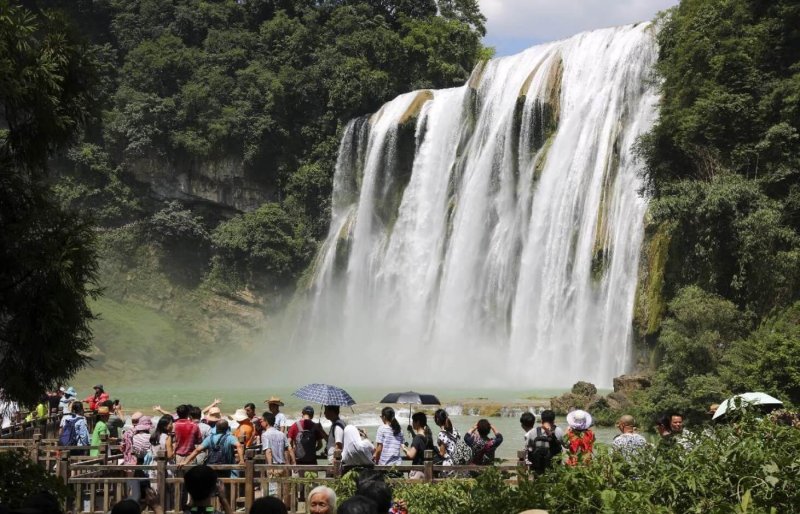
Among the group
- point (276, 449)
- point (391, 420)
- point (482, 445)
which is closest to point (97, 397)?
point (276, 449)

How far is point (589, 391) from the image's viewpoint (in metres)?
27.9

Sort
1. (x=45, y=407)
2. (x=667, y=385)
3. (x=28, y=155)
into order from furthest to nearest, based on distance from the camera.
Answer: (x=667, y=385) → (x=45, y=407) → (x=28, y=155)

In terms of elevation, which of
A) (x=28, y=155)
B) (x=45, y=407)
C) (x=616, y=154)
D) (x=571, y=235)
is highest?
(x=616, y=154)

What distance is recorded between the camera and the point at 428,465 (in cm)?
1120

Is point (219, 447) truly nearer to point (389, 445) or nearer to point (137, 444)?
point (137, 444)

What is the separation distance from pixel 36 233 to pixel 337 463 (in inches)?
157

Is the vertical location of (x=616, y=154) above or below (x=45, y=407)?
above

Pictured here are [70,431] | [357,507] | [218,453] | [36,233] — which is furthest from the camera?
[70,431]

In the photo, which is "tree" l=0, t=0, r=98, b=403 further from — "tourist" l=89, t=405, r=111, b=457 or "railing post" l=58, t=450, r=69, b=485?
"tourist" l=89, t=405, r=111, b=457

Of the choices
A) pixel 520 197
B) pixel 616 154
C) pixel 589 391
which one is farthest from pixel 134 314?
pixel 589 391

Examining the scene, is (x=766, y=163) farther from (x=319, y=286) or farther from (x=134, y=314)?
(x=134, y=314)

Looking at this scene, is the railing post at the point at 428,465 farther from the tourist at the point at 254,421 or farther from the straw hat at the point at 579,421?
the tourist at the point at 254,421

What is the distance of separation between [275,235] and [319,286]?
16.8ft

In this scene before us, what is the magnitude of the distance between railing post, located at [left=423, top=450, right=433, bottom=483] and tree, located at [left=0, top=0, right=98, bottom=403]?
381 centimetres
